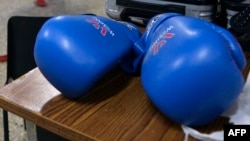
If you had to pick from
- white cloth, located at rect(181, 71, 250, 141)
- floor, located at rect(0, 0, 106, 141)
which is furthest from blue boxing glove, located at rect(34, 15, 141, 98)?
floor, located at rect(0, 0, 106, 141)

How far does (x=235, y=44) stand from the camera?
0.45 metres

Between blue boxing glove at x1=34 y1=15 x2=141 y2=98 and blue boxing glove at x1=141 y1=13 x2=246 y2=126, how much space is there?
0.08 m

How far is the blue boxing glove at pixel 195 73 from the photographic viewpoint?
1.42ft

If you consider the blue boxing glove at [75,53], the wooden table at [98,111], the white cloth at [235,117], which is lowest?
the wooden table at [98,111]

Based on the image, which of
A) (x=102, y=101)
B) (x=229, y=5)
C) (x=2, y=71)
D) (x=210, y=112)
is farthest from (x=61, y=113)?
(x=2, y=71)

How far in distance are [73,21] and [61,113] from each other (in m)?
0.14

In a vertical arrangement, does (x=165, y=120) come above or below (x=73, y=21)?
below

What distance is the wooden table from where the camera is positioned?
0.49m

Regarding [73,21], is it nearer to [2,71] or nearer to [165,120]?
[165,120]

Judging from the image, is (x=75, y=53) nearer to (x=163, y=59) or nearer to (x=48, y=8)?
(x=163, y=59)

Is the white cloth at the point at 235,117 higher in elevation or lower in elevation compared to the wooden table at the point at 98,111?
higher

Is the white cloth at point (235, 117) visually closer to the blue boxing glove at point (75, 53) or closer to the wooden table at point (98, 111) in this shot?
the wooden table at point (98, 111)

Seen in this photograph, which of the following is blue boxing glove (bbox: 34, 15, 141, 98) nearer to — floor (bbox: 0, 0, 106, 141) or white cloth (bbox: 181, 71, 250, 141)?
white cloth (bbox: 181, 71, 250, 141)

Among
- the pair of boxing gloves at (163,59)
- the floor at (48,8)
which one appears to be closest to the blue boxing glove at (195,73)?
the pair of boxing gloves at (163,59)
